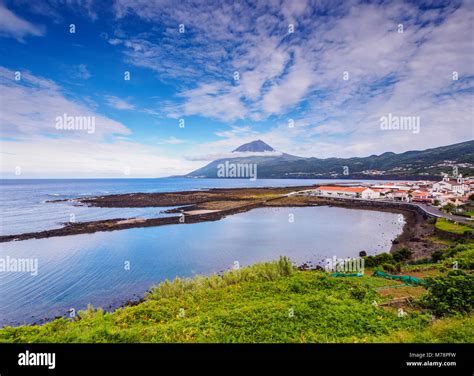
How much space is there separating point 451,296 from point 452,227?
→ 1949 cm

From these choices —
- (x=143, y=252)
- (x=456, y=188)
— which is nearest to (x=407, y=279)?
(x=143, y=252)

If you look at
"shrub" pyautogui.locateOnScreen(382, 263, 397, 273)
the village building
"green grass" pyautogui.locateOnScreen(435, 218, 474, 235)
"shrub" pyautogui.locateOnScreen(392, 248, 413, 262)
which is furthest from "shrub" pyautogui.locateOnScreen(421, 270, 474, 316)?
the village building

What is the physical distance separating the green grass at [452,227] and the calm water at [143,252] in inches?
131

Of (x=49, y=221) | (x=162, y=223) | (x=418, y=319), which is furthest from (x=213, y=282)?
(x=49, y=221)

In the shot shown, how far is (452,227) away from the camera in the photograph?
19172 mm

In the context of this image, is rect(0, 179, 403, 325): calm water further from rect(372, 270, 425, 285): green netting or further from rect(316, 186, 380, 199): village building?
rect(316, 186, 380, 199): village building

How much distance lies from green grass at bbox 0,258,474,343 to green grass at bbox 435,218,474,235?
15.2 metres

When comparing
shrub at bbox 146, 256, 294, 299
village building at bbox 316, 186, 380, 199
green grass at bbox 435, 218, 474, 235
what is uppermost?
village building at bbox 316, 186, 380, 199

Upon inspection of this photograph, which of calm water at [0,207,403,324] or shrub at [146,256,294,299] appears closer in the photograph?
shrub at [146,256,294,299]

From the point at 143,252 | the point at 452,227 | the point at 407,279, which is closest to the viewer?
the point at 407,279

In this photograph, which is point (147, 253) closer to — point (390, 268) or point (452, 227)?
point (390, 268)

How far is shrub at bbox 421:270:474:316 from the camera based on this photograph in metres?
4.46

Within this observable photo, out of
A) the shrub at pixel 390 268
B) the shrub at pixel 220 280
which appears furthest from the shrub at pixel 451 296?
the shrub at pixel 390 268

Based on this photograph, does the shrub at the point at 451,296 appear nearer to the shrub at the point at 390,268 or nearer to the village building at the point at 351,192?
the shrub at the point at 390,268
